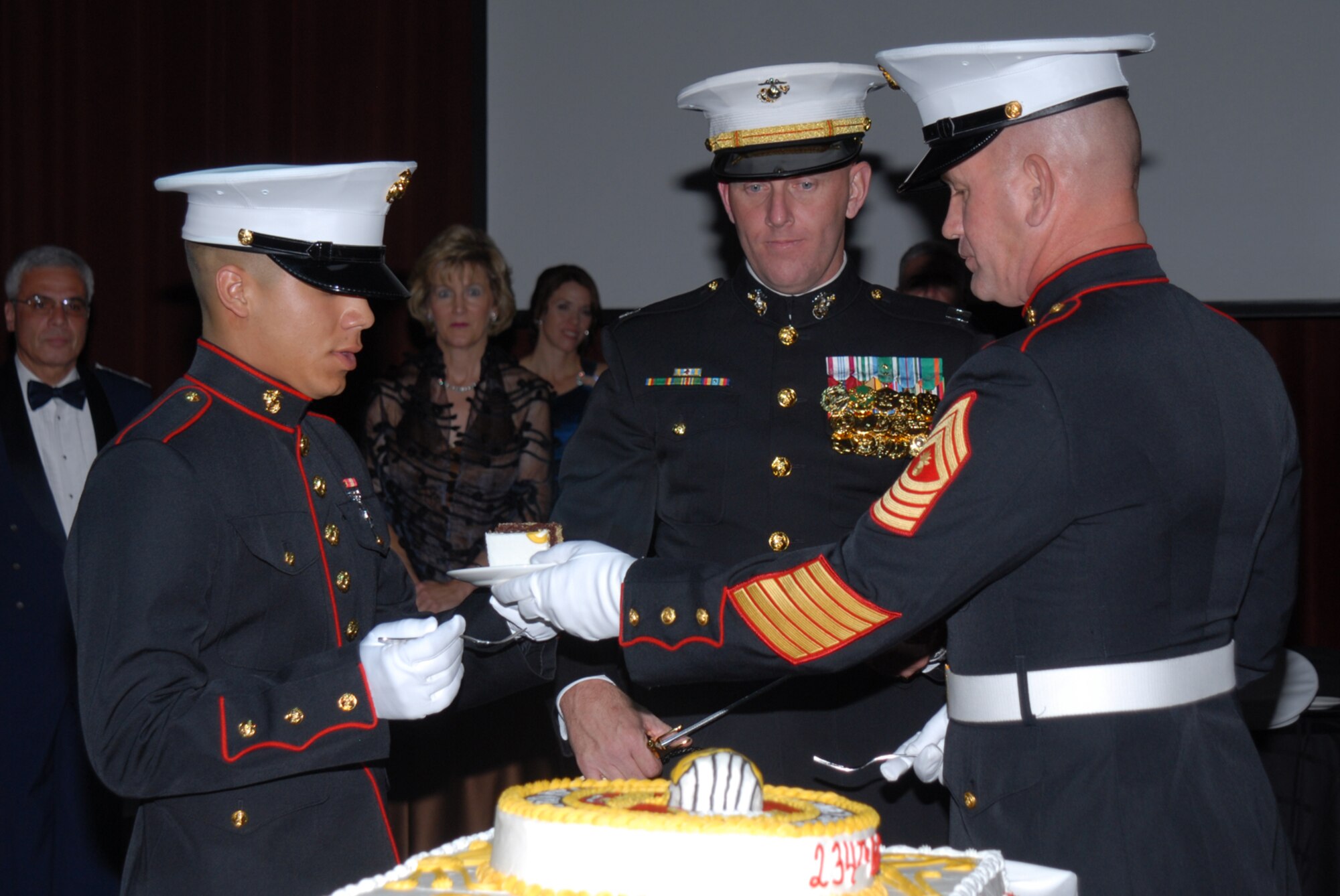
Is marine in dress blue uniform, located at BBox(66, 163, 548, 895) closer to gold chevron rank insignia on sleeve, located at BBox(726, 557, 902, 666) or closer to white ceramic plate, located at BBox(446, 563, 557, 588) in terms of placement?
white ceramic plate, located at BBox(446, 563, 557, 588)

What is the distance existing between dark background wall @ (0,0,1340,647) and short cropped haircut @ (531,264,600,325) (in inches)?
21.4

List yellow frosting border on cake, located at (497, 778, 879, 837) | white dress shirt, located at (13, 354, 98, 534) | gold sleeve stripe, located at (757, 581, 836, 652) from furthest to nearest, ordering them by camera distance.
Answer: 1. white dress shirt, located at (13, 354, 98, 534)
2. gold sleeve stripe, located at (757, 581, 836, 652)
3. yellow frosting border on cake, located at (497, 778, 879, 837)

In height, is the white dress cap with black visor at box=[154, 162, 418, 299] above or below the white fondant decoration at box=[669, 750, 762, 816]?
above

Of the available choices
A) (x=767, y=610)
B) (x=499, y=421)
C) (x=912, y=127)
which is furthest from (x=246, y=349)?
(x=912, y=127)

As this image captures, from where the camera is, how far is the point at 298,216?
1.66 meters

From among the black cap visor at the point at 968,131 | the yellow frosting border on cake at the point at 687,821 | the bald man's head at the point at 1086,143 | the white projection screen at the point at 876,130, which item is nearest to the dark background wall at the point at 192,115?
the white projection screen at the point at 876,130

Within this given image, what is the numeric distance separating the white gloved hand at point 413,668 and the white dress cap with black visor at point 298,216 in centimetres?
44

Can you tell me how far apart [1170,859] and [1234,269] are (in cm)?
304

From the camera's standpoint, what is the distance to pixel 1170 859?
1371 mm

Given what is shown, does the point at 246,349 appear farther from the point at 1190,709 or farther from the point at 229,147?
the point at 229,147

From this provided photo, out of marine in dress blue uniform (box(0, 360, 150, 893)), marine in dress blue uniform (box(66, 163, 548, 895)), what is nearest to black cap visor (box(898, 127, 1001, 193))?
marine in dress blue uniform (box(66, 163, 548, 895))

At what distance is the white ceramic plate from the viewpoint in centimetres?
158

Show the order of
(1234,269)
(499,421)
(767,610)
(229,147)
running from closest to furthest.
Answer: (767,610) → (499,421) → (1234,269) → (229,147)

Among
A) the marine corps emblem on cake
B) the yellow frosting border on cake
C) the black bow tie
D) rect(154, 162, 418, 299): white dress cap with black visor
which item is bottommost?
the yellow frosting border on cake
